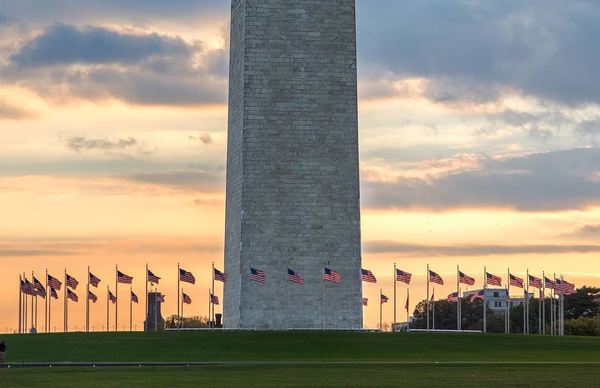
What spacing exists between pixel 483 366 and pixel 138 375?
1482cm

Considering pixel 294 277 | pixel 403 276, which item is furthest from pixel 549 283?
pixel 294 277

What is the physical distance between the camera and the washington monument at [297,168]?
8675 cm

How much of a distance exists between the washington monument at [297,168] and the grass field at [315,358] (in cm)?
685

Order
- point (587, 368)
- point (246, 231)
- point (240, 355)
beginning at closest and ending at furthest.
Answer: point (587, 368)
point (240, 355)
point (246, 231)

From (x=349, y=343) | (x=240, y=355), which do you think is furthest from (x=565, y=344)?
(x=240, y=355)

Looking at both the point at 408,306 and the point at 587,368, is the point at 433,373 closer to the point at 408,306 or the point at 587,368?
the point at 587,368

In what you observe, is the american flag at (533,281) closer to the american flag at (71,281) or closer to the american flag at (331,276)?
the american flag at (331,276)

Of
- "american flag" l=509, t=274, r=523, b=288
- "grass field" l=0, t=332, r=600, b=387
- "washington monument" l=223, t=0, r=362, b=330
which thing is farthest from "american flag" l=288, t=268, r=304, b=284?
"american flag" l=509, t=274, r=523, b=288

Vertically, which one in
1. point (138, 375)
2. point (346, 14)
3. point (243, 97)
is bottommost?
point (138, 375)

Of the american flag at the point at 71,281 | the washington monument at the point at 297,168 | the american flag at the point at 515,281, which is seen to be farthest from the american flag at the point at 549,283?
the american flag at the point at 71,281

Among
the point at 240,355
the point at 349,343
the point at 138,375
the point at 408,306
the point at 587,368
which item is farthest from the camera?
the point at 408,306

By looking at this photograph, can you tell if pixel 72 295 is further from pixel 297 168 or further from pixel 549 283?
pixel 549 283

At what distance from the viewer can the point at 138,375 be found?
50.3 meters

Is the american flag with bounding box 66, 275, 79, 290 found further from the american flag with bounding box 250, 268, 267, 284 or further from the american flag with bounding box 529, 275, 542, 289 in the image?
the american flag with bounding box 529, 275, 542, 289
